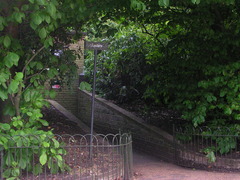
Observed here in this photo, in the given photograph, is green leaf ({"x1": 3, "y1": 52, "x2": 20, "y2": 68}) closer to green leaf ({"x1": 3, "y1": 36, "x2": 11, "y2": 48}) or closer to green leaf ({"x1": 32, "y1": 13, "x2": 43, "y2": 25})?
green leaf ({"x1": 3, "y1": 36, "x2": 11, "y2": 48})

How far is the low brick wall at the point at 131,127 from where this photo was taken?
8594 millimetres

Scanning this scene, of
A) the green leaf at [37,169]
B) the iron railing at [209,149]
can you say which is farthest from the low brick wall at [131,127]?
the green leaf at [37,169]

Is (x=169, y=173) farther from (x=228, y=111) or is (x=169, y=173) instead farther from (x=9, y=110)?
(x=9, y=110)

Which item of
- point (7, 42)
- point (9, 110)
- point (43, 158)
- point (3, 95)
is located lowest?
point (43, 158)

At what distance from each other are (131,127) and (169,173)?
292 centimetres

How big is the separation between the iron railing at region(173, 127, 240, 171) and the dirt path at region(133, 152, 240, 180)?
0.26 meters

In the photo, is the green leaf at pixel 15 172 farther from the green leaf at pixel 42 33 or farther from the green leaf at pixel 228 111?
the green leaf at pixel 228 111

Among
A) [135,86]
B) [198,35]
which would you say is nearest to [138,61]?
[135,86]

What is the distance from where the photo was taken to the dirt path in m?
6.77

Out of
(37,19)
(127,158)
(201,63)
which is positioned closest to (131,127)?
(201,63)

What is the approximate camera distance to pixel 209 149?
7.45 m

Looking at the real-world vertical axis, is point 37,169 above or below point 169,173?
above

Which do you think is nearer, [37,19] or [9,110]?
[37,19]

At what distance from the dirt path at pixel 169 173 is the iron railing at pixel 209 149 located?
0.26m
